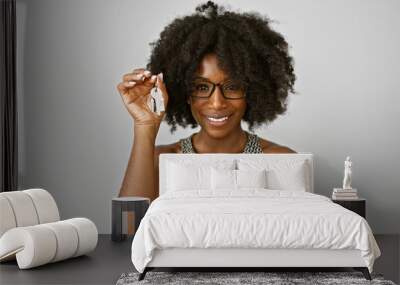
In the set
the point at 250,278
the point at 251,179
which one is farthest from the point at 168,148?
the point at 250,278

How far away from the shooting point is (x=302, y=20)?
764 cm

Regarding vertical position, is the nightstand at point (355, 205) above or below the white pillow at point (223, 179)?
below

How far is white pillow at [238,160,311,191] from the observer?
6.78 meters

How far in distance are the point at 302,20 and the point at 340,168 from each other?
1.65 m

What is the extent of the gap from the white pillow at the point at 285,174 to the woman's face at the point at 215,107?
528 millimetres

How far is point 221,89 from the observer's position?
288 inches

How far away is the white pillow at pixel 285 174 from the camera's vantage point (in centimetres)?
678

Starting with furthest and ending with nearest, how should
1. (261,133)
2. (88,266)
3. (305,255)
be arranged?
(261,133)
(88,266)
(305,255)

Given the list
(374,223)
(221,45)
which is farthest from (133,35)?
(374,223)

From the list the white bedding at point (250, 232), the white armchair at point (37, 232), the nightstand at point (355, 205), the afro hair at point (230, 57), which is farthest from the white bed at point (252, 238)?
the afro hair at point (230, 57)

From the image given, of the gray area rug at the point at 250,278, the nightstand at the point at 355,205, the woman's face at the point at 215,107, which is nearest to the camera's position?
the gray area rug at the point at 250,278

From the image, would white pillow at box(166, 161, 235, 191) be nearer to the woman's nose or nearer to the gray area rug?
the woman's nose

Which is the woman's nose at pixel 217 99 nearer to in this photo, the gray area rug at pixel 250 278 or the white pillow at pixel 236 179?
the white pillow at pixel 236 179

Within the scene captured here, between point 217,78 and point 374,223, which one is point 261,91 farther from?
point 374,223
